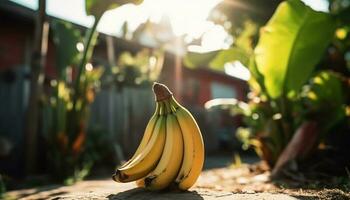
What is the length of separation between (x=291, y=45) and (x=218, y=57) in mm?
1043

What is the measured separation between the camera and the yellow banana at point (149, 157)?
237 cm

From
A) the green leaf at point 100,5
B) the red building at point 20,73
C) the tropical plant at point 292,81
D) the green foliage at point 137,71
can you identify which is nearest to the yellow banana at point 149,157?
the tropical plant at point 292,81

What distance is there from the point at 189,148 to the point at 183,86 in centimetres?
1339

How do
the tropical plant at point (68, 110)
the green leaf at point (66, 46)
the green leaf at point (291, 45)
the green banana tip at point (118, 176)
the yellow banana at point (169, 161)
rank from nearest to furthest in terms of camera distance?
the green banana tip at point (118, 176) → the yellow banana at point (169, 161) → the green leaf at point (291, 45) → the tropical plant at point (68, 110) → the green leaf at point (66, 46)

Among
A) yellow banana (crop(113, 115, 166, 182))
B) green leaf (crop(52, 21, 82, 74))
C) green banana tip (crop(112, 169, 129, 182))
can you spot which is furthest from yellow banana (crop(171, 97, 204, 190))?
green leaf (crop(52, 21, 82, 74))

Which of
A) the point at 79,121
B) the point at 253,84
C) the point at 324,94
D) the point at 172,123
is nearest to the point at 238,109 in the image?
the point at 253,84

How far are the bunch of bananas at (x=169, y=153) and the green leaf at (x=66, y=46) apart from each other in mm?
3332

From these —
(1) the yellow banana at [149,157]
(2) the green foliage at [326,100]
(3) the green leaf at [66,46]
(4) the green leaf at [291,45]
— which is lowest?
(1) the yellow banana at [149,157]

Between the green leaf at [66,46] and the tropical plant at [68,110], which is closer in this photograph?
the tropical plant at [68,110]

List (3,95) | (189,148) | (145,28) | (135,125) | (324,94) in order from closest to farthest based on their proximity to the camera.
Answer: (189,148)
(324,94)
(3,95)
(135,125)
(145,28)

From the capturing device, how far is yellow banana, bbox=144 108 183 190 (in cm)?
239

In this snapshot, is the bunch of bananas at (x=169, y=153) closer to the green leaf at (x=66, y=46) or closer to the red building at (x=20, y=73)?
the green leaf at (x=66, y=46)

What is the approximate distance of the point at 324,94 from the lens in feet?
14.9

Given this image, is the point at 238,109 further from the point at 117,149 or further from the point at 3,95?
the point at 3,95
